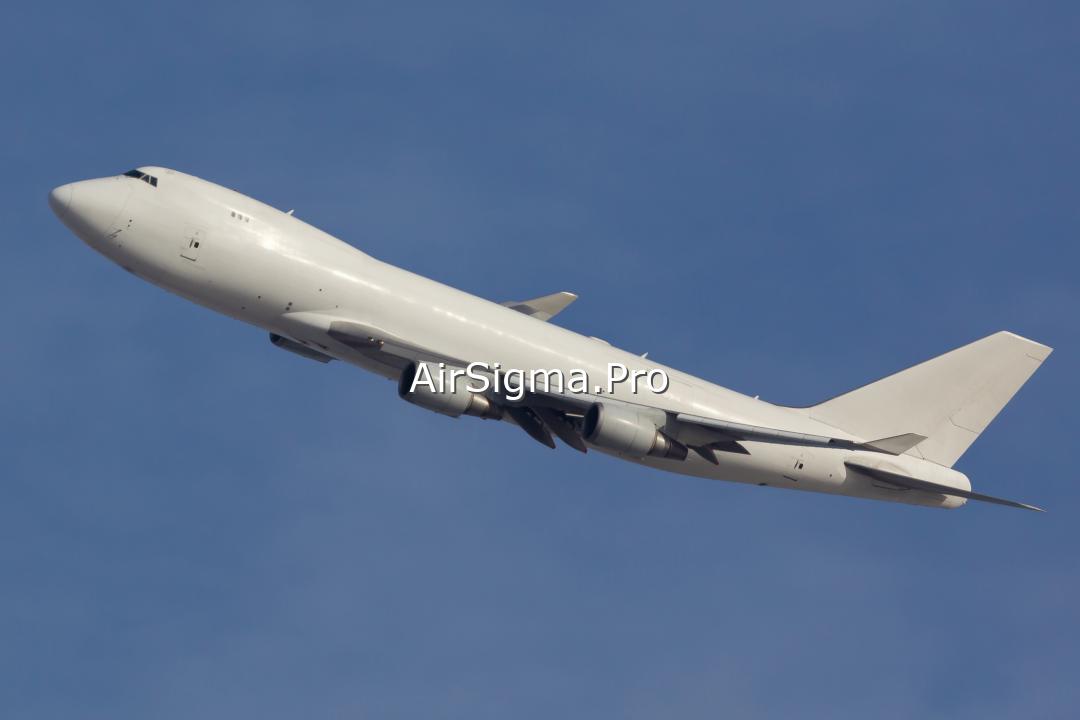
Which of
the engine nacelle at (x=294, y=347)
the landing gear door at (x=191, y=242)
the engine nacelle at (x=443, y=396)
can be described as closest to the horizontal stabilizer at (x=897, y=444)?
the engine nacelle at (x=443, y=396)

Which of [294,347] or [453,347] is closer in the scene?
[453,347]

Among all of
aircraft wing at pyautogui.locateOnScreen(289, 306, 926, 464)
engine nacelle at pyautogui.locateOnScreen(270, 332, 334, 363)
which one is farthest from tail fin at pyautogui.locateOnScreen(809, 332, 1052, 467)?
engine nacelle at pyautogui.locateOnScreen(270, 332, 334, 363)

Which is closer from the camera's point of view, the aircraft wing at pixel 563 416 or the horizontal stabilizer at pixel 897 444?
the aircraft wing at pixel 563 416

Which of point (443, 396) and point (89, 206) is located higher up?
point (89, 206)

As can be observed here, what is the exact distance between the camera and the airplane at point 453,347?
52.9 m

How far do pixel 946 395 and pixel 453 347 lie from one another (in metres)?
24.6

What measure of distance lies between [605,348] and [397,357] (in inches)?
394

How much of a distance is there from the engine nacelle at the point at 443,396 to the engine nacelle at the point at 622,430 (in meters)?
4.55

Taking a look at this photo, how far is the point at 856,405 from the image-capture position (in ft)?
216

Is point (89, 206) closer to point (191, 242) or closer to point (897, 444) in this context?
point (191, 242)

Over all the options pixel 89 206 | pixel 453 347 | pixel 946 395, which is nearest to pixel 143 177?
pixel 89 206

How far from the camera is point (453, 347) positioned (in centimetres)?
5556

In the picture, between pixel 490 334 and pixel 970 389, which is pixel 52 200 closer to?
pixel 490 334

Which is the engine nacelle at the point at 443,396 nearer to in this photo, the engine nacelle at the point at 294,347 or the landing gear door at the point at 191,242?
the engine nacelle at the point at 294,347
